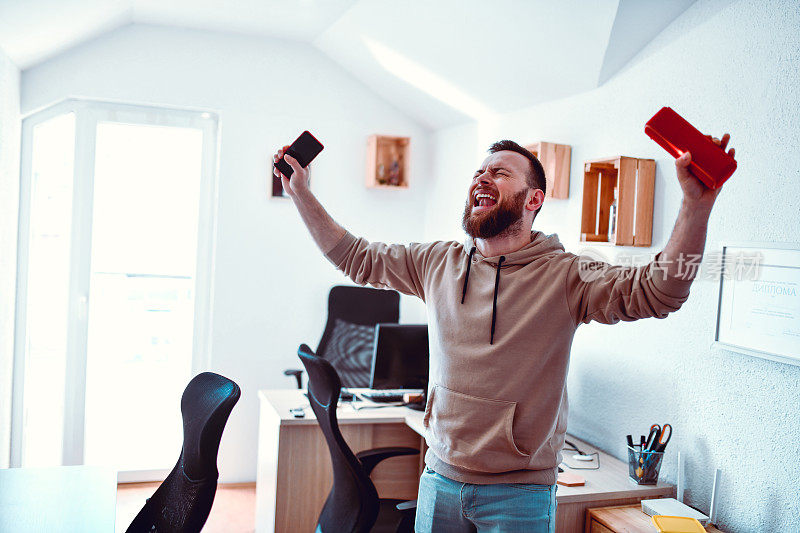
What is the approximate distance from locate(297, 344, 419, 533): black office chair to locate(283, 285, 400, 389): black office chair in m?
1.47

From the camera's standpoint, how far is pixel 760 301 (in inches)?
84.0

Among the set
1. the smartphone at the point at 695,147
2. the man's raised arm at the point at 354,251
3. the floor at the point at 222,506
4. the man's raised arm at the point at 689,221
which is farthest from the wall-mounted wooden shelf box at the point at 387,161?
the man's raised arm at the point at 689,221

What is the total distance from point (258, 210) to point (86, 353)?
1334 millimetres

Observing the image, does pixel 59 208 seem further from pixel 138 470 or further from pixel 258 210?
pixel 138 470

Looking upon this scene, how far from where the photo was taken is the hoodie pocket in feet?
5.69

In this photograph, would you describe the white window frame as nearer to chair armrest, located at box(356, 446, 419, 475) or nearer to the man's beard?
chair armrest, located at box(356, 446, 419, 475)

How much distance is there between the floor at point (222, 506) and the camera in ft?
12.4

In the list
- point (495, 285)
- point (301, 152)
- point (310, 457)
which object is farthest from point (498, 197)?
point (310, 457)

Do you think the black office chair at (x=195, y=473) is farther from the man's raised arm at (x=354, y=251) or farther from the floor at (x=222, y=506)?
the floor at (x=222, y=506)

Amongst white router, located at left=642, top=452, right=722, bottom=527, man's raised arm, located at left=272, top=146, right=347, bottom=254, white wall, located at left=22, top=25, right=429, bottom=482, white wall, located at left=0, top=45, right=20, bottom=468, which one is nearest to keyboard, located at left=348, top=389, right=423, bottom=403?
white wall, located at left=22, top=25, right=429, bottom=482

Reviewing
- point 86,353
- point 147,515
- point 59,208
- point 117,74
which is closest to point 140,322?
point 86,353

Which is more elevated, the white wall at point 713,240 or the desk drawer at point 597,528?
the white wall at point 713,240

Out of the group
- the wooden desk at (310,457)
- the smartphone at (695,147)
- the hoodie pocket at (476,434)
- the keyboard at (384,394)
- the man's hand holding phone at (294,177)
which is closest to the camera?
the smartphone at (695,147)

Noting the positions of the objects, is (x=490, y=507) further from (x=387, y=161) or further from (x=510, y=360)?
(x=387, y=161)
